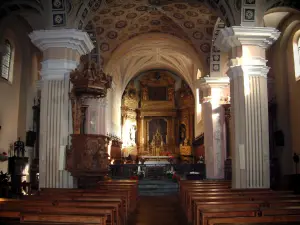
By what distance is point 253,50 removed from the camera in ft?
30.8

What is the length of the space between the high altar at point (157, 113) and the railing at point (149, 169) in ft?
17.5

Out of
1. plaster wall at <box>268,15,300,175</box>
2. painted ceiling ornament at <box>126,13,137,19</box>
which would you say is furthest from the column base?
painted ceiling ornament at <box>126,13,137,19</box>

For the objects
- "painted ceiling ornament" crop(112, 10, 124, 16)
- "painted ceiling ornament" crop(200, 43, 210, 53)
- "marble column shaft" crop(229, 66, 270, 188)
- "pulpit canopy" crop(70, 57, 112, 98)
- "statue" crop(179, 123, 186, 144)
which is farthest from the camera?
"statue" crop(179, 123, 186, 144)

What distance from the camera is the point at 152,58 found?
21.9m

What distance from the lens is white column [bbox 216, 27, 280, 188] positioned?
29.3ft

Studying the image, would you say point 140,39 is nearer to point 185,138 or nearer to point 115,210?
point 185,138

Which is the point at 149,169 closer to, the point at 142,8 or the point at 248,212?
the point at 142,8

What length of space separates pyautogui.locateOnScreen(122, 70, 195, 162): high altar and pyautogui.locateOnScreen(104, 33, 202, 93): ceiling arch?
1020 millimetres

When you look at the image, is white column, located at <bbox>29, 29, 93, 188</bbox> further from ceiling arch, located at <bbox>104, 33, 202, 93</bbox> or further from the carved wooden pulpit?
ceiling arch, located at <bbox>104, 33, 202, 93</bbox>

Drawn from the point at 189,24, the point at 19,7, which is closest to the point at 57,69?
the point at 19,7

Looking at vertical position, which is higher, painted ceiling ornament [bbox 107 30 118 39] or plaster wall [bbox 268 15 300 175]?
painted ceiling ornament [bbox 107 30 118 39]

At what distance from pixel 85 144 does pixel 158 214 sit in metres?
2.39

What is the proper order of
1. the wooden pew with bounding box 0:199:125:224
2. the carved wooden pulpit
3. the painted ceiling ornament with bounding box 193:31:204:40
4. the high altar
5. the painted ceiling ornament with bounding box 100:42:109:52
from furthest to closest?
the high altar, the painted ceiling ornament with bounding box 100:42:109:52, the painted ceiling ornament with bounding box 193:31:204:40, the carved wooden pulpit, the wooden pew with bounding box 0:199:125:224

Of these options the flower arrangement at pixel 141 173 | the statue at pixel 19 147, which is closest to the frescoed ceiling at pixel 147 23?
the statue at pixel 19 147
